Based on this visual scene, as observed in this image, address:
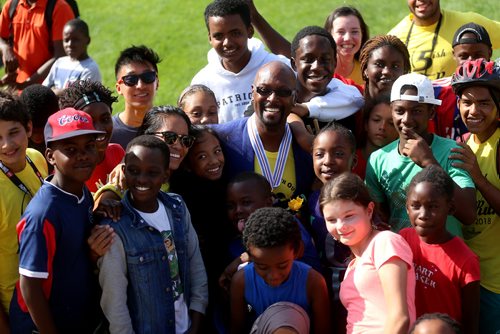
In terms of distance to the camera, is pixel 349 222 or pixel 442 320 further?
pixel 349 222

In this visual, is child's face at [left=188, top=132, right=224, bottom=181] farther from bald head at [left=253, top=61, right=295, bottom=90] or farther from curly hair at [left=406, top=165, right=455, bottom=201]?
curly hair at [left=406, top=165, right=455, bottom=201]

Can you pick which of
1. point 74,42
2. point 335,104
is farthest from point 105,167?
point 74,42

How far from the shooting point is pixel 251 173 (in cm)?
535

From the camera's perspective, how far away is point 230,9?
21.9ft

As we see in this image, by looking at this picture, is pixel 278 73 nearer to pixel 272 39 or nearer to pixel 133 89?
pixel 133 89

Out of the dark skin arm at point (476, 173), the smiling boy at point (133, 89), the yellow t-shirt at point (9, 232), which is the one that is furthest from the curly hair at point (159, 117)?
the dark skin arm at point (476, 173)

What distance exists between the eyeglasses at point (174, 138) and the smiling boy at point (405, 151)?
126 cm

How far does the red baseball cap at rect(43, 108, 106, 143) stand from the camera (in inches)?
185

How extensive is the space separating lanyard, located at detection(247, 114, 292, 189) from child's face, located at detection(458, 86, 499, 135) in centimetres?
125

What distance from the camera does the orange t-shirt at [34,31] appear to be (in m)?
10.2

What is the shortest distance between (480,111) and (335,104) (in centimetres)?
109

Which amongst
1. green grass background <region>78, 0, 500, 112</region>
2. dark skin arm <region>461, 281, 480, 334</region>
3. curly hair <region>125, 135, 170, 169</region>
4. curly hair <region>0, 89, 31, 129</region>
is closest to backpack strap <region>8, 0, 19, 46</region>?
green grass background <region>78, 0, 500, 112</region>

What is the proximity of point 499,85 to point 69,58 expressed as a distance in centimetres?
623

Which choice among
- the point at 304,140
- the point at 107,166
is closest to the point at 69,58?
the point at 107,166
